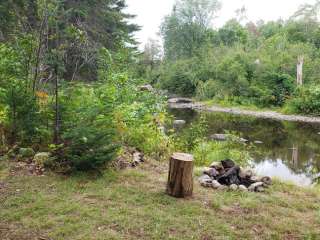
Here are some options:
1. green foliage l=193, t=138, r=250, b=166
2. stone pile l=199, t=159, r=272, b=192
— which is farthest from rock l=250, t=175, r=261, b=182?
green foliage l=193, t=138, r=250, b=166

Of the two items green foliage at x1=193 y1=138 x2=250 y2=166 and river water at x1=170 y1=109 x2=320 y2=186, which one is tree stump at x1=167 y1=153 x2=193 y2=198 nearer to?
green foliage at x1=193 y1=138 x2=250 y2=166

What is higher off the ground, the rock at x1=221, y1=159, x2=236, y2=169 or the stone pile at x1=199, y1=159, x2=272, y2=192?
the rock at x1=221, y1=159, x2=236, y2=169

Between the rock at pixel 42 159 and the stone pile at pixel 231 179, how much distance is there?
1982mm

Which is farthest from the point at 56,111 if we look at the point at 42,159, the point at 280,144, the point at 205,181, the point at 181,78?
the point at 181,78

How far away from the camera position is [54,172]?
401cm

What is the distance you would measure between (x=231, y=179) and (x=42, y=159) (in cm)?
245

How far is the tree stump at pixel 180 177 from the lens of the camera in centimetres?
349

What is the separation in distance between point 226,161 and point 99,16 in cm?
1129

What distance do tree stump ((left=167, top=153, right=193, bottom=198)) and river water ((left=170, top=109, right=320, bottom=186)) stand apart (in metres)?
2.29

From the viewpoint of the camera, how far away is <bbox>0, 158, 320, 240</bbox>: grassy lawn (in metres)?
2.73

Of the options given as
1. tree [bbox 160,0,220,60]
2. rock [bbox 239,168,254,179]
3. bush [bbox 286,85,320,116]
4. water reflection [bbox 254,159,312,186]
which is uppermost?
tree [bbox 160,0,220,60]

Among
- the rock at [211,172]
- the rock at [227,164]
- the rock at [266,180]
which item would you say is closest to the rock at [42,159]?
the rock at [211,172]

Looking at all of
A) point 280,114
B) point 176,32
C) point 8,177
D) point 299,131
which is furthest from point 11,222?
point 176,32

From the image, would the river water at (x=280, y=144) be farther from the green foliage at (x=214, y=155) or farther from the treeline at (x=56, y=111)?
the treeline at (x=56, y=111)
